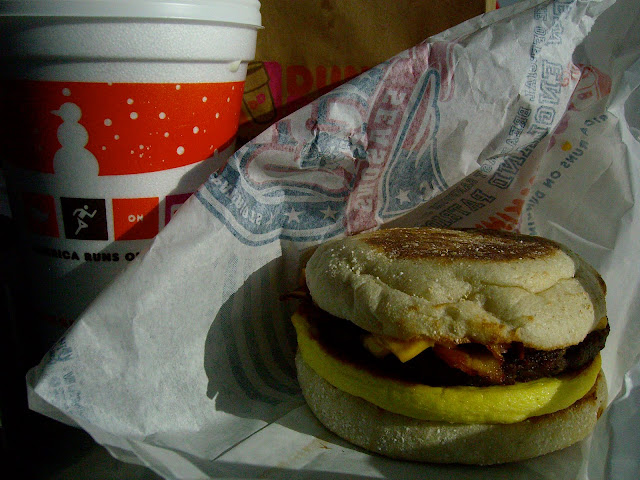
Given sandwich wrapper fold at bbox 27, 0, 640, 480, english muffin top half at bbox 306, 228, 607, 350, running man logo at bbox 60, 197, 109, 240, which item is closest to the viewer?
english muffin top half at bbox 306, 228, 607, 350

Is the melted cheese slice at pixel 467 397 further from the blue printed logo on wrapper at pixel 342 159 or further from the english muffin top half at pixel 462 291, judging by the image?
the blue printed logo on wrapper at pixel 342 159

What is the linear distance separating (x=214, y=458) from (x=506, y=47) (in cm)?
111

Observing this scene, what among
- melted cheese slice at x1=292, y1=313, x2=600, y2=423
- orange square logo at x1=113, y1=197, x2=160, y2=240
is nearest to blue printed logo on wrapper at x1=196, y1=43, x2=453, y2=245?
orange square logo at x1=113, y1=197, x2=160, y2=240

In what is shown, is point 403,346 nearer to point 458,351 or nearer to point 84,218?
point 458,351

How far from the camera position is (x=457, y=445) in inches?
45.5

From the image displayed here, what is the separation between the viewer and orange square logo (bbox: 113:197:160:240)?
1.33 meters

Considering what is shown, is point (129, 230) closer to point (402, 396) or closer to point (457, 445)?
point (402, 396)

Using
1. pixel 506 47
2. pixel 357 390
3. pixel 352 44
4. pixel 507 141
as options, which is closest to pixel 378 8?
pixel 352 44

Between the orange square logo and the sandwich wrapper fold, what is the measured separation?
0.11m

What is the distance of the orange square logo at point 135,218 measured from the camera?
1328mm

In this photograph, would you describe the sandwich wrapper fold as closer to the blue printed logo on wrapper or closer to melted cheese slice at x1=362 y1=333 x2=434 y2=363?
the blue printed logo on wrapper

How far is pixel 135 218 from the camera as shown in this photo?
134cm

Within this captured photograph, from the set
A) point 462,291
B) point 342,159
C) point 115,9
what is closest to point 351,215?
point 342,159

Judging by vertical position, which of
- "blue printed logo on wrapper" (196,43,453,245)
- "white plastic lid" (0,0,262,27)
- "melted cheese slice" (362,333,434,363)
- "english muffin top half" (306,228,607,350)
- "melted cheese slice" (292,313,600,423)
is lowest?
"melted cheese slice" (292,313,600,423)
